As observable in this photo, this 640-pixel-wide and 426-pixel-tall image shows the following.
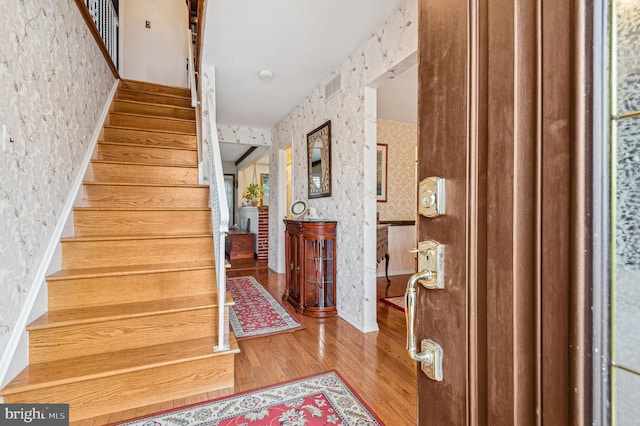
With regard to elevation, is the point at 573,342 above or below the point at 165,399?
above

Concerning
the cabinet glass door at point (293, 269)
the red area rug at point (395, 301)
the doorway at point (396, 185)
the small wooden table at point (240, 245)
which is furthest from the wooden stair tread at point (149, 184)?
the small wooden table at point (240, 245)

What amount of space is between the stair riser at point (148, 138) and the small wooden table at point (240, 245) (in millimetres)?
3109

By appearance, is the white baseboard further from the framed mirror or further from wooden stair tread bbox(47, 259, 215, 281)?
the framed mirror

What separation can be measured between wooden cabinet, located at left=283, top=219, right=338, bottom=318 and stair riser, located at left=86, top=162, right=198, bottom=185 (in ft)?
3.94

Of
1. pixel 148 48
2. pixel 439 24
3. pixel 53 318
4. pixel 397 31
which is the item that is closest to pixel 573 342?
pixel 439 24

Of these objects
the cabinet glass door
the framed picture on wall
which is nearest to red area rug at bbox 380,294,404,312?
the cabinet glass door

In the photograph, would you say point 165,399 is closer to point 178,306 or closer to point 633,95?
point 178,306

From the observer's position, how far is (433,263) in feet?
1.51

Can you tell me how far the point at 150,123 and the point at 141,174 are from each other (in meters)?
0.93

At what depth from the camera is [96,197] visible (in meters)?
2.42

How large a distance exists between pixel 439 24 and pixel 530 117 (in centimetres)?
24

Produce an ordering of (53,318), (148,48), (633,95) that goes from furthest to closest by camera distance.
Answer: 1. (148,48)
2. (53,318)
3. (633,95)

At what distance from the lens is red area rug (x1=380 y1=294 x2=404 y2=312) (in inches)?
125

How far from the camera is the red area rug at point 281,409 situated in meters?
1.48
